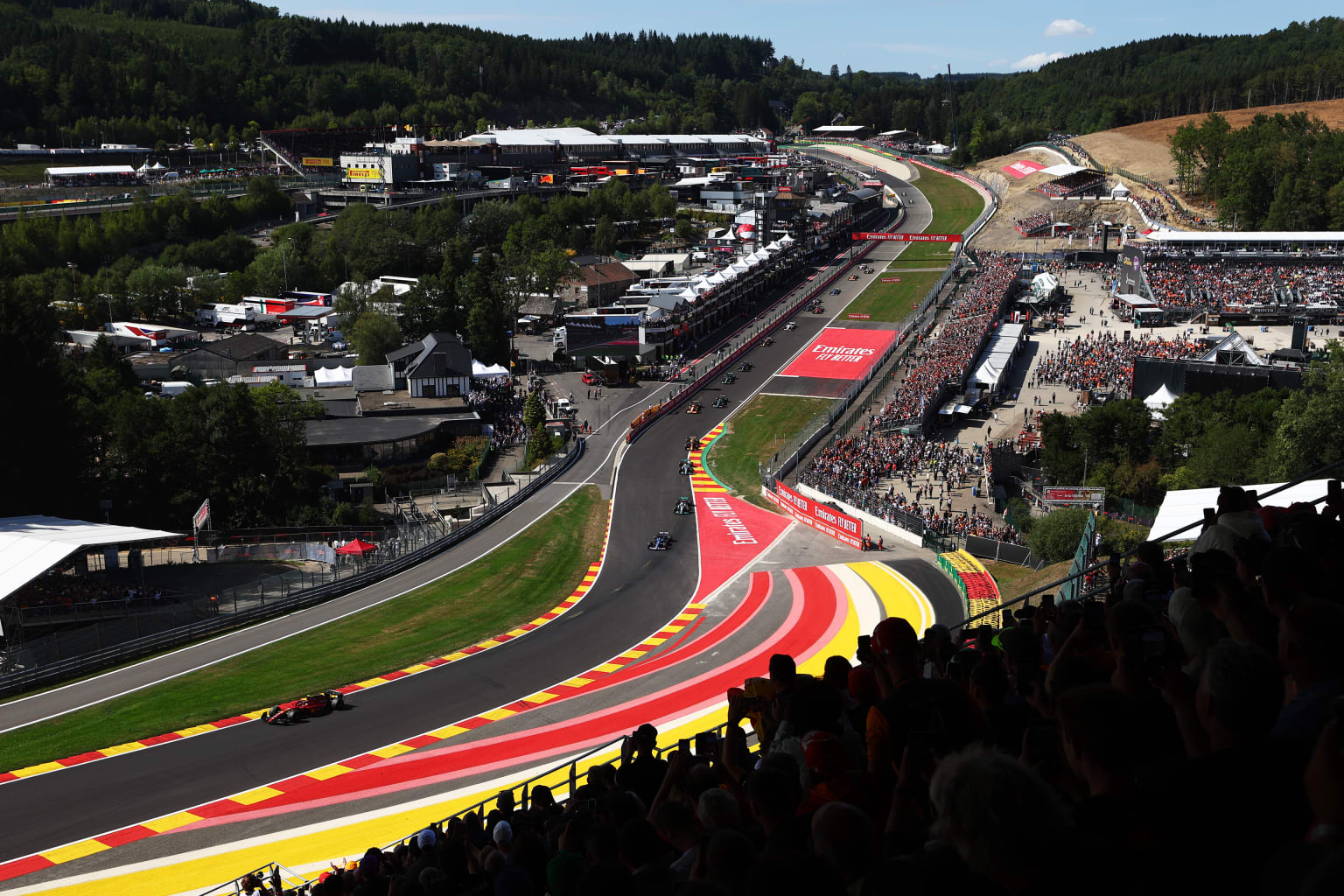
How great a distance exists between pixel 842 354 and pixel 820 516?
3261 cm

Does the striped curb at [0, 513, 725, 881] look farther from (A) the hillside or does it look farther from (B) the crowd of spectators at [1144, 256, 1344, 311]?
(A) the hillside

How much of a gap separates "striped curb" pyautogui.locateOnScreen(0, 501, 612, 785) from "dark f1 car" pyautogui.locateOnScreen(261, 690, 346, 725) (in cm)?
58

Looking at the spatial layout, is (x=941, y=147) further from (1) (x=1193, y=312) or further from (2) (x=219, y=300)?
(2) (x=219, y=300)

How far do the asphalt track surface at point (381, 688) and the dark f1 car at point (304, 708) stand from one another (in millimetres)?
304

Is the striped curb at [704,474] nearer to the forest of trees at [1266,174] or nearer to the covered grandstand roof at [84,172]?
the forest of trees at [1266,174]

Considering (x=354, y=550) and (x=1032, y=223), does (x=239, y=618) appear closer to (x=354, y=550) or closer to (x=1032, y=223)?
(x=354, y=550)

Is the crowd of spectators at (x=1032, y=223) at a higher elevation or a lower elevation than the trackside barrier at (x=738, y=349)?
higher

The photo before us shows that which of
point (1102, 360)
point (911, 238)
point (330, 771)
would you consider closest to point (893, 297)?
point (911, 238)

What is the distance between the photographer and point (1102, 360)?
64188 mm

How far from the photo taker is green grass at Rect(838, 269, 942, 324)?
8500 cm

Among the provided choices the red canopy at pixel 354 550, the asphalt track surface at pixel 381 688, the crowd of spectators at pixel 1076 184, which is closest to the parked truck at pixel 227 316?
the asphalt track surface at pixel 381 688

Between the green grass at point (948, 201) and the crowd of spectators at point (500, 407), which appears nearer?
the crowd of spectators at point (500, 407)

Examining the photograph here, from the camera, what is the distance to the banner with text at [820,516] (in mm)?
40156

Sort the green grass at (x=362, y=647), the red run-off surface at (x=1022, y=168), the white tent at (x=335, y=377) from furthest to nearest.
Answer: the red run-off surface at (x=1022, y=168), the white tent at (x=335, y=377), the green grass at (x=362, y=647)
